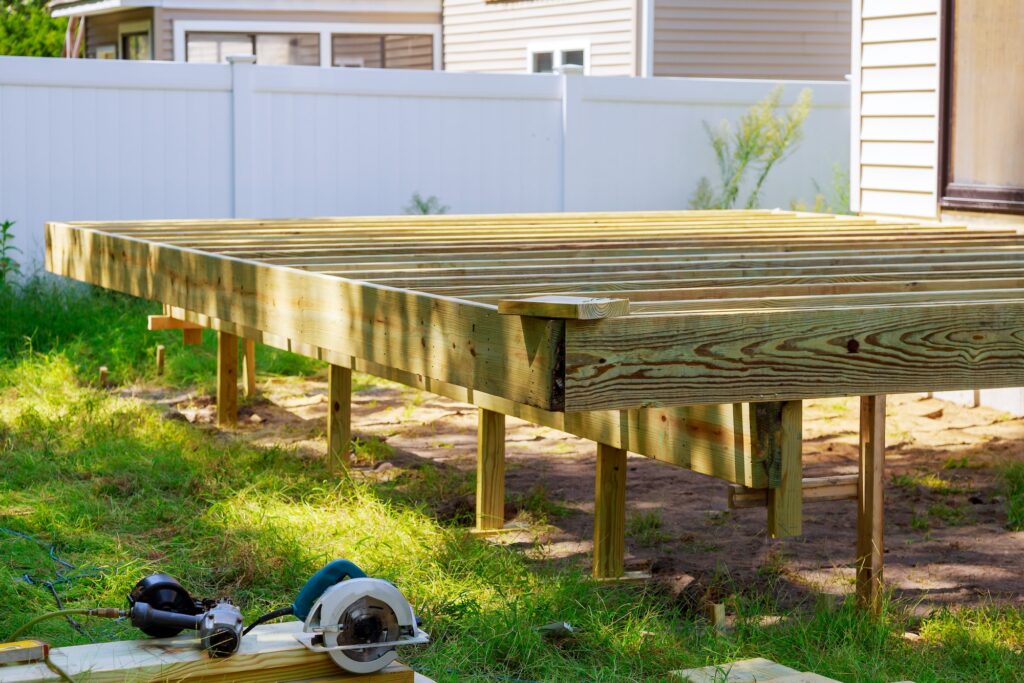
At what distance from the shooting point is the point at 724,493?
20.8 feet

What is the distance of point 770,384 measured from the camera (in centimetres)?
339

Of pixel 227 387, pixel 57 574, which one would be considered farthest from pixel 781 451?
pixel 227 387

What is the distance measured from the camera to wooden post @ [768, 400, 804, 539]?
12.1ft

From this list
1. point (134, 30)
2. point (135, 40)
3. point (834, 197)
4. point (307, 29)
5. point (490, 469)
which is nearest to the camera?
point (490, 469)

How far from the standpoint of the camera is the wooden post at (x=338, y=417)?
6.21m

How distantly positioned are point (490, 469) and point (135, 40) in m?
17.9

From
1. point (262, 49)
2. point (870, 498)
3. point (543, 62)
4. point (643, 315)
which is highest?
point (262, 49)

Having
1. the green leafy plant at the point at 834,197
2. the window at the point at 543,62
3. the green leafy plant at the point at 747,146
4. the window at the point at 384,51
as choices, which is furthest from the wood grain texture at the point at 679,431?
the window at the point at 384,51

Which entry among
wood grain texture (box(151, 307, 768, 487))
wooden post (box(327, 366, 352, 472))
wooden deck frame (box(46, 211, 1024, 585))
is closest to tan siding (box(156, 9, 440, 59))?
wooden deck frame (box(46, 211, 1024, 585))

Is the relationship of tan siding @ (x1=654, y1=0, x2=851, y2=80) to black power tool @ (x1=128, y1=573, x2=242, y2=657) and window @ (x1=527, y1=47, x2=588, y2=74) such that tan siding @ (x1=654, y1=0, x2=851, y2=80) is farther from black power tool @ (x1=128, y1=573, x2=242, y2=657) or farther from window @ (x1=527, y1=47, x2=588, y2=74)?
black power tool @ (x1=128, y1=573, x2=242, y2=657)

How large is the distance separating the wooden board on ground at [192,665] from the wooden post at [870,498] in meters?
1.99

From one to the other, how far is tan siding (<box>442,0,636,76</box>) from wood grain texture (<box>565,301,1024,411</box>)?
42.8 feet

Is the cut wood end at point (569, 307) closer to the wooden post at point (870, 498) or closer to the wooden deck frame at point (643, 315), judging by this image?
the wooden deck frame at point (643, 315)

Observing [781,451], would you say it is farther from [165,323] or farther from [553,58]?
[553,58]
